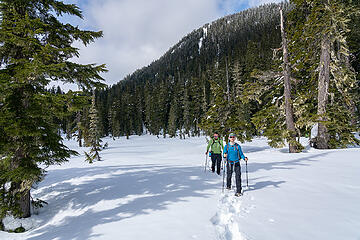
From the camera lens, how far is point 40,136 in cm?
665

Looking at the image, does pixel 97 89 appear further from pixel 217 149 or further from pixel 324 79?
pixel 324 79

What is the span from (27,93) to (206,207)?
23.6ft

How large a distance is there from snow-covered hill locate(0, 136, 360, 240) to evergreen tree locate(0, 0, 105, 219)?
1.80 m

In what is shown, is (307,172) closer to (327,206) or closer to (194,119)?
(327,206)

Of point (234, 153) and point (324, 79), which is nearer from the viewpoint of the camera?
point (234, 153)

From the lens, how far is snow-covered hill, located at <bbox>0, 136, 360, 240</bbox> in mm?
4027

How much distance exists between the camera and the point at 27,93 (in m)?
6.71

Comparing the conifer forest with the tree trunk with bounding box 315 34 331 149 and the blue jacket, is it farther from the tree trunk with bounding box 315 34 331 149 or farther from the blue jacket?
the blue jacket

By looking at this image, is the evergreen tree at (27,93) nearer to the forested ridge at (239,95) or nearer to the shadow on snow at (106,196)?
the shadow on snow at (106,196)

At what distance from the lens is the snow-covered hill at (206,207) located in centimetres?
403

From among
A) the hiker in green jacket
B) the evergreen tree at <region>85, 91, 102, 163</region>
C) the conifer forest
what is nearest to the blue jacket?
the hiker in green jacket

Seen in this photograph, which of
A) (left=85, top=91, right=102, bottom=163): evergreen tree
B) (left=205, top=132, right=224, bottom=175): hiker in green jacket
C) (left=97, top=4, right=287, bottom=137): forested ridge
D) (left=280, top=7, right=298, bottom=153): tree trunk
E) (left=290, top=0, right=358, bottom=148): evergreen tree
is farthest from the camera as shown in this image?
(left=97, top=4, right=287, bottom=137): forested ridge

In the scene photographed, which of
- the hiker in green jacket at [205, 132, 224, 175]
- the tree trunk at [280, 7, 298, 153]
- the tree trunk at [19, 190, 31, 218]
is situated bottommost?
the tree trunk at [19, 190, 31, 218]

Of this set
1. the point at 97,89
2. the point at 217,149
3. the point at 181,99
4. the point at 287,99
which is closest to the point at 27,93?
the point at 97,89
